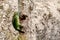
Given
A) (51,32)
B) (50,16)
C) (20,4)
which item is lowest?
(51,32)

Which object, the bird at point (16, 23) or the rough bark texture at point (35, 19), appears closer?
the rough bark texture at point (35, 19)

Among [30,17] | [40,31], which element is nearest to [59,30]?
[40,31]

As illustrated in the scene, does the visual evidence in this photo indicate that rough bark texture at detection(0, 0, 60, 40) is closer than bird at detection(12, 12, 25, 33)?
Yes

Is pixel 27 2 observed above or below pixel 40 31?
above

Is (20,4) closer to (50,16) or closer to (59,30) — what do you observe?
(50,16)

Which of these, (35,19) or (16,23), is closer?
(16,23)

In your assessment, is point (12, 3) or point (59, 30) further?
point (59, 30)

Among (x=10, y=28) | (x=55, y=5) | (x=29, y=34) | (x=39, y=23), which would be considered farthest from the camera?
(x=55, y=5)

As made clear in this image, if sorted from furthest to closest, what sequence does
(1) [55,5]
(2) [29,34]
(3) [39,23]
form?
1. (1) [55,5]
2. (3) [39,23]
3. (2) [29,34]
